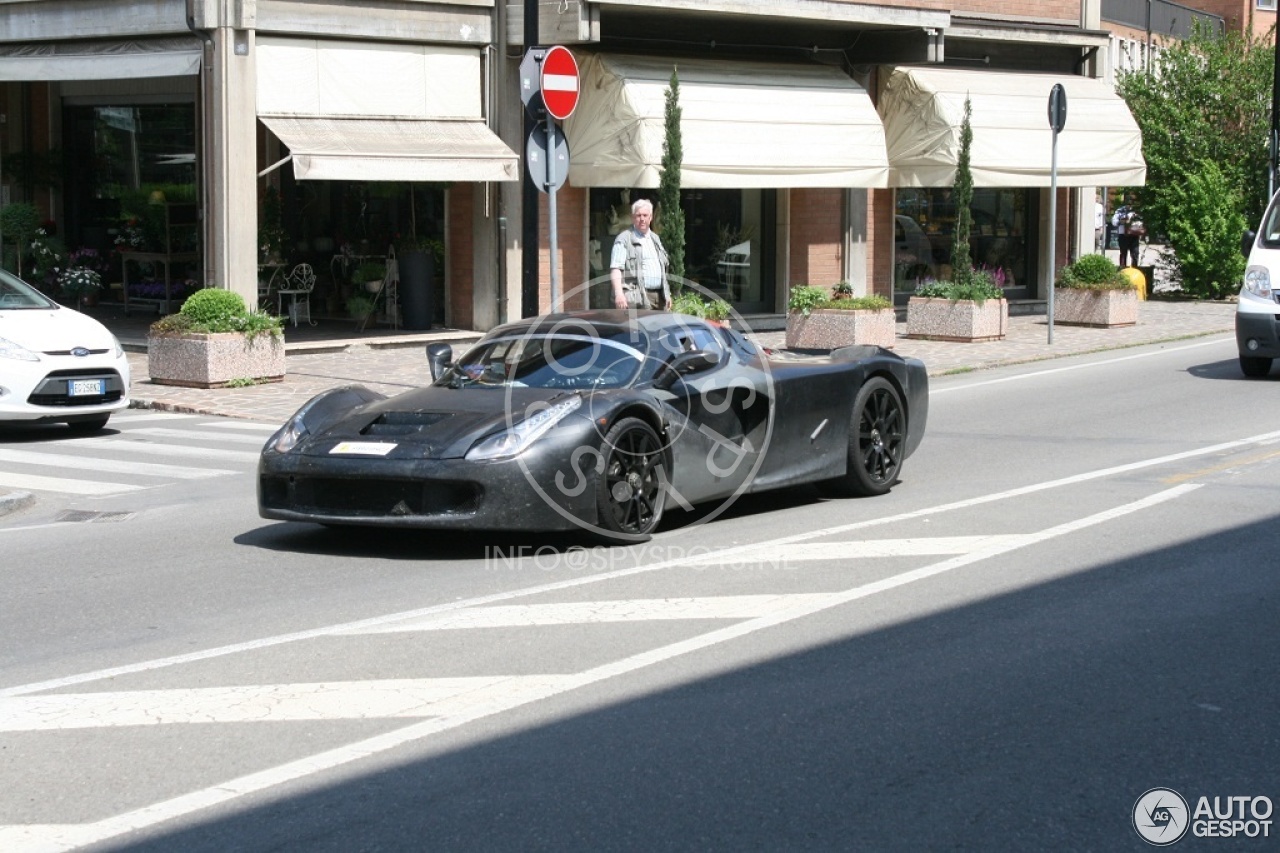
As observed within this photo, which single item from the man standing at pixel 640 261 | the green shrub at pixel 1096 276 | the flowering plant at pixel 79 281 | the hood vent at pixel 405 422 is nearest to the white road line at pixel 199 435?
the man standing at pixel 640 261

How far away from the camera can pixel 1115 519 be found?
991 centimetres

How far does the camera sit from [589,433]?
8.79m

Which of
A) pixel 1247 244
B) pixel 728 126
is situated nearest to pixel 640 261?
pixel 1247 244

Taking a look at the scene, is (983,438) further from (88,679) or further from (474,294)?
(474,294)

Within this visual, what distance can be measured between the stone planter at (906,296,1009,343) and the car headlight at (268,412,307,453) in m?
14.9

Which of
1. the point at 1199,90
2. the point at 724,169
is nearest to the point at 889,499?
the point at 724,169

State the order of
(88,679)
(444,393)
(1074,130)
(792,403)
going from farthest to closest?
1. (1074,130)
2. (792,403)
3. (444,393)
4. (88,679)

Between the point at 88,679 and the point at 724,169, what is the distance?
56.7 ft

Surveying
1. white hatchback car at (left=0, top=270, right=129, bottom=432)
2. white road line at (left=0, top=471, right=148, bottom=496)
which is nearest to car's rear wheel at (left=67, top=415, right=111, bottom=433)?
white hatchback car at (left=0, top=270, right=129, bottom=432)

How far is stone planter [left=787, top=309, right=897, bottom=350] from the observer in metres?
21.2

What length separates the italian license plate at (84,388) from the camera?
1442 cm

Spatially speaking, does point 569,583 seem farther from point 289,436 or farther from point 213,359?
point 213,359

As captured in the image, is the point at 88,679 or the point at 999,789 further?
the point at 88,679

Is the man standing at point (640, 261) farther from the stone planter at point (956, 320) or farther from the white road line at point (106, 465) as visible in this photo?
the stone planter at point (956, 320)
